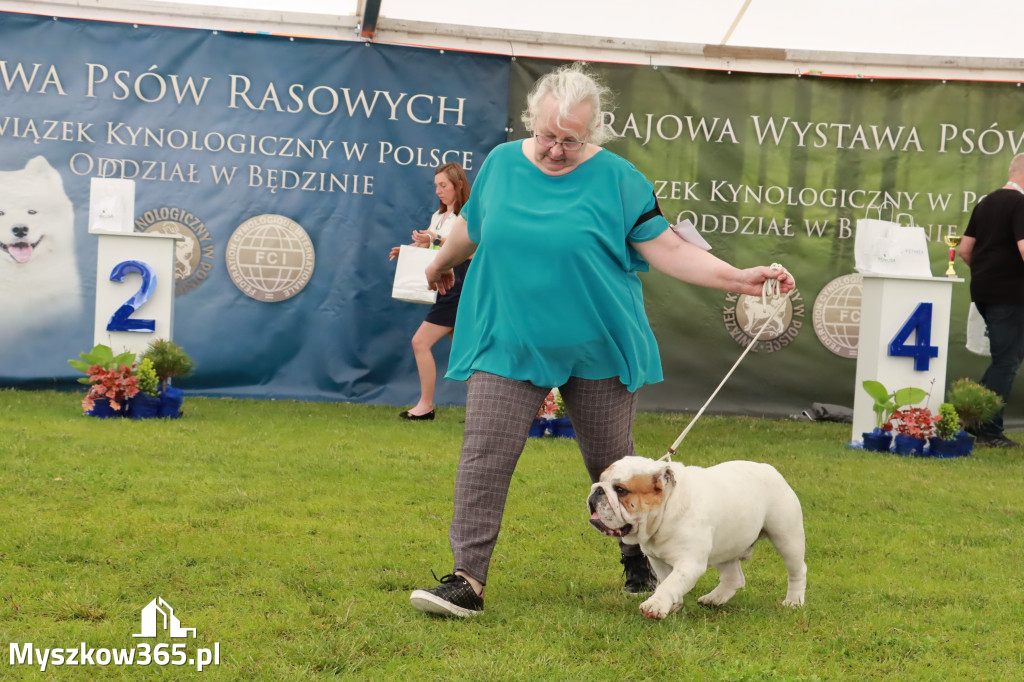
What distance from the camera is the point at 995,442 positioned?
26.6 ft

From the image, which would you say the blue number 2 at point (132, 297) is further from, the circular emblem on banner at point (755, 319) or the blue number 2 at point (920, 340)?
the blue number 2 at point (920, 340)

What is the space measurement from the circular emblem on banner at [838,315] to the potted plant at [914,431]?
2.08 m

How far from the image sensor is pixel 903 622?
346 centimetres

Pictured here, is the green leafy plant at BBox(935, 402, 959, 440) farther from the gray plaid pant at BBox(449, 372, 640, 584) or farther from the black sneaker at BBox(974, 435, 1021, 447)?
the gray plaid pant at BBox(449, 372, 640, 584)

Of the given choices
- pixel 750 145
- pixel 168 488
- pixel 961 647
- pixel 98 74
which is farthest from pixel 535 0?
pixel 961 647

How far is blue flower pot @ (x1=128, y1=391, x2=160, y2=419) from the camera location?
739 cm

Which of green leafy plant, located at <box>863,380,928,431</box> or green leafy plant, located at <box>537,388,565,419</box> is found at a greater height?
green leafy plant, located at <box>863,380,928,431</box>

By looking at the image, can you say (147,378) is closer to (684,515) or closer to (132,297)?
(132,297)

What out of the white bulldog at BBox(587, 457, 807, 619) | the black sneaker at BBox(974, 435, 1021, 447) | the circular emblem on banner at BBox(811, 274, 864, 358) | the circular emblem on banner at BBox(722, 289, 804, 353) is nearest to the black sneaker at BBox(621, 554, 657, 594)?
the white bulldog at BBox(587, 457, 807, 619)

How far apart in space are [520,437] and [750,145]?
6847 millimetres

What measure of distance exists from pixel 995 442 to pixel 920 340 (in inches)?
47.8

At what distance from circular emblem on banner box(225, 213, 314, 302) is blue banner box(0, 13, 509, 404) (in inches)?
0.5

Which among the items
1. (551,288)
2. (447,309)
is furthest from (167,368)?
(551,288)

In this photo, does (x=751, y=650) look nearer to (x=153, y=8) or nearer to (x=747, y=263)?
(x=747, y=263)
